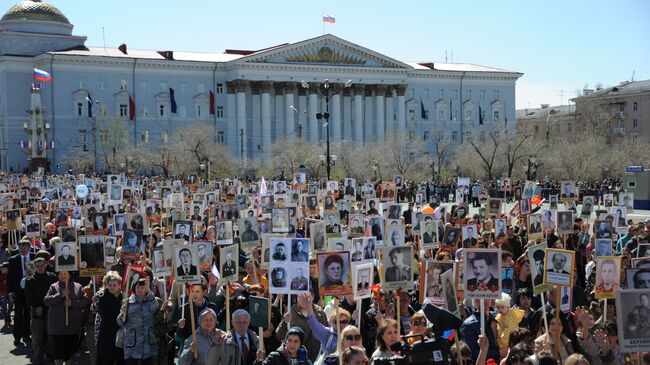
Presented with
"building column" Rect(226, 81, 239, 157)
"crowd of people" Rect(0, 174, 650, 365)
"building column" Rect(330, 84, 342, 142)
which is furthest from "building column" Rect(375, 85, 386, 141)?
"crowd of people" Rect(0, 174, 650, 365)

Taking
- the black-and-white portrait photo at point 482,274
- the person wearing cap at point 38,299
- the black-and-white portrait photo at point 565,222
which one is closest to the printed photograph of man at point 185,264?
the person wearing cap at point 38,299

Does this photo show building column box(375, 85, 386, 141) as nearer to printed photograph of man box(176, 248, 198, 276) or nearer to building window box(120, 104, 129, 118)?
building window box(120, 104, 129, 118)

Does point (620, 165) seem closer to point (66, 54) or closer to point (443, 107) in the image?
point (443, 107)

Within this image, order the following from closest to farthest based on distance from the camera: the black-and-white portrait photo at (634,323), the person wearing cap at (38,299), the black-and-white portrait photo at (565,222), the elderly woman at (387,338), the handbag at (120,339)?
the elderly woman at (387,338), the black-and-white portrait photo at (634,323), the handbag at (120,339), the person wearing cap at (38,299), the black-and-white portrait photo at (565,222)

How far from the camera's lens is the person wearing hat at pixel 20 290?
15.0m

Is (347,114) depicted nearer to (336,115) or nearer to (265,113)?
(336,115)

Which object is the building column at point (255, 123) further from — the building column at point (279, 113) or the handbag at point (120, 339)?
the handbag at point (120, 339)

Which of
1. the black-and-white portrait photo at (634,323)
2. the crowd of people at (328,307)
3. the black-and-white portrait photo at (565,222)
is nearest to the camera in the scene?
the black-and-white portrait photo at (634,323)

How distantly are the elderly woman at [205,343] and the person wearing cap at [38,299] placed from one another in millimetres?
4714

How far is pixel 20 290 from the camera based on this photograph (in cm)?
1509

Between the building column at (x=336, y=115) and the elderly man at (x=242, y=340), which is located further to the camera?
the building column at (x=336, y=115)

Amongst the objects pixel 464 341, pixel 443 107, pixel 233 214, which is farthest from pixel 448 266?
pixel 443 107

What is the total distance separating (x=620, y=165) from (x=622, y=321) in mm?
63174

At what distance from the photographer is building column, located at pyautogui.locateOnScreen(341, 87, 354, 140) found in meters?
92.4
